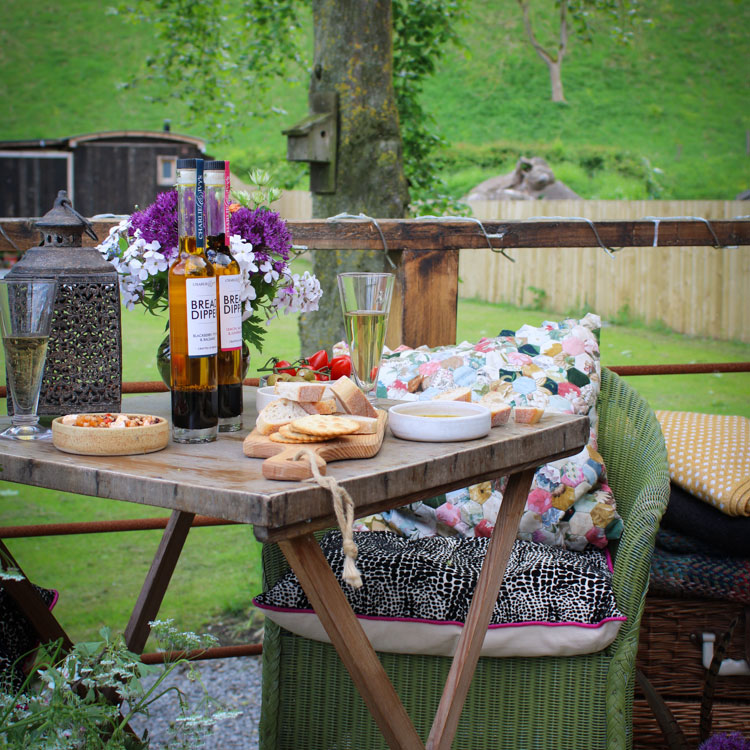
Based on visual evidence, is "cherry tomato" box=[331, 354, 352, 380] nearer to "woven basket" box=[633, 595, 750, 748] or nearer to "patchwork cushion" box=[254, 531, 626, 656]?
"patchwork cushion" box=[254, 531, 626, 656]

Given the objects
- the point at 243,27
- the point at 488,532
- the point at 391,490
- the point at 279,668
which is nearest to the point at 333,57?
the point at 243,27

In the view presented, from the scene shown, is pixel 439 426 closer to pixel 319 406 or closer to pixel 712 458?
pixel 319 406

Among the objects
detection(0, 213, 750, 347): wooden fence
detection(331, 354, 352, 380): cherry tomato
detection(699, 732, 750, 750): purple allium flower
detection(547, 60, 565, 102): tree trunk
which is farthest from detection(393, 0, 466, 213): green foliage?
detection(547, 60, 565, 102): tree trunk

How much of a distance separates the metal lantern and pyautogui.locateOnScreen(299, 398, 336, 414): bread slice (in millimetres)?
316

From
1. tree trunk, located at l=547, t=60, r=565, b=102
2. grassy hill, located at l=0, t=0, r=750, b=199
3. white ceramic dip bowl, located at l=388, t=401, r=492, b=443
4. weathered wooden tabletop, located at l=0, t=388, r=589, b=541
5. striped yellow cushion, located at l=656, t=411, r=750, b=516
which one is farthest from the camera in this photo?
tree trunk, located at l=547, t=60, r=565, b=102

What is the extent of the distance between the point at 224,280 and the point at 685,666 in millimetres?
1373

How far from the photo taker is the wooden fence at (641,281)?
11.2 meters

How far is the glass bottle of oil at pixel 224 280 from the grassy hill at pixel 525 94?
77.6ft

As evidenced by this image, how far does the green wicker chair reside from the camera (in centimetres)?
159

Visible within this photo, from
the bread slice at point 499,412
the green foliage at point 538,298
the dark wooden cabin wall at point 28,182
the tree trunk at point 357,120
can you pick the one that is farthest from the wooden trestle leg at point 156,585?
the dark wooden cabin wall at point 28,182

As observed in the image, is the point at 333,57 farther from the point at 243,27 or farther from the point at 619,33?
the point at 619,33

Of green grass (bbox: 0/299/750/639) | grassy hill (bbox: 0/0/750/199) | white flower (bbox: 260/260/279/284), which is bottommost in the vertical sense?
green grass (bbox: 0/299/750/639)

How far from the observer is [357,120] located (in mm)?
5262

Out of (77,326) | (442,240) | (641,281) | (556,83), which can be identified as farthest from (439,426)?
(556,83)
